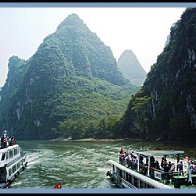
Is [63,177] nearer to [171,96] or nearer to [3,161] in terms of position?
[3,161]

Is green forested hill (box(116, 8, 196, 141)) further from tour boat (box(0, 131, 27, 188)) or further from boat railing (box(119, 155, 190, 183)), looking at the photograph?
boat railing (box(119, 155, 190, 183))

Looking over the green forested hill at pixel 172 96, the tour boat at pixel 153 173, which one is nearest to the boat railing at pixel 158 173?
the tour boat at pixel 153 173

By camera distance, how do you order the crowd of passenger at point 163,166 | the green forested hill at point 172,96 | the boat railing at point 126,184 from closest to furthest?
1. the crowd of passenger at point 163,166
2. the boat railing at point 126,184
3. the green forested hill at point 172,96

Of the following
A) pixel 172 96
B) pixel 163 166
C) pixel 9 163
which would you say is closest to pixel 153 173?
pixel 163 166

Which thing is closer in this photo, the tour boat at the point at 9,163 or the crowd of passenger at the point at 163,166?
the crowd of passenger at the point at 163,166

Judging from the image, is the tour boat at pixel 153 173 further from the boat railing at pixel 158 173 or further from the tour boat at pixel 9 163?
the tour boat at pixel 9 163

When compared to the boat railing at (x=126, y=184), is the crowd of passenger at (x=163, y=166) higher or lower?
higher

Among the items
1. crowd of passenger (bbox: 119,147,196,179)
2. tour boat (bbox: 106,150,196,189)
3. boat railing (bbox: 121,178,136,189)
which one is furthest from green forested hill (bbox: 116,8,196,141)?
crowd of passenger (bbox: 119,147,196,179)

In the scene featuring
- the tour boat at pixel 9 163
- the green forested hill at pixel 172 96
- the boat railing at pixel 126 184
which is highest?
the green forested hill at pixel 172 96

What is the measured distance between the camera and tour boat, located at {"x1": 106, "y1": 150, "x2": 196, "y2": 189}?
15.2m

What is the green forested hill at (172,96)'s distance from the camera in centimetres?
7112

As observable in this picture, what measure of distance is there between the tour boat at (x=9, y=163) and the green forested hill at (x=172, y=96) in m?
43.9

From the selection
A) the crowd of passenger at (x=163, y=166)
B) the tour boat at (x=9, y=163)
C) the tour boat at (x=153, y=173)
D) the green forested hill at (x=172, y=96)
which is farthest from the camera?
the green forested hill at (x=172, y=96)

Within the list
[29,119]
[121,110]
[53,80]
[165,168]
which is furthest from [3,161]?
[53,80]
